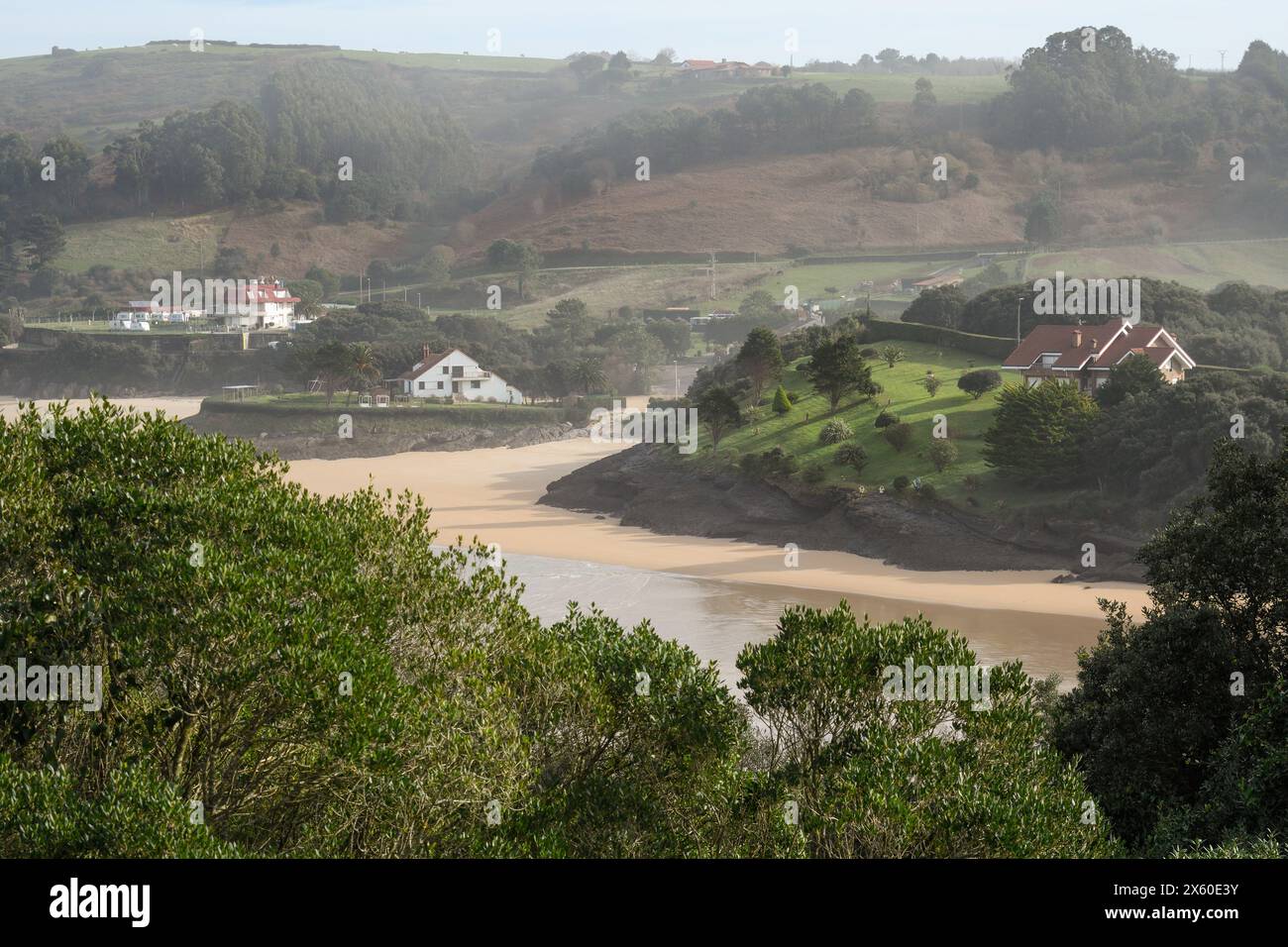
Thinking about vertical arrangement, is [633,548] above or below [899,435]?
below

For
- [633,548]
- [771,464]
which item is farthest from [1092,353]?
[633,548]

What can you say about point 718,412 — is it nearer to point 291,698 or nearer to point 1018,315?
point 1018,315

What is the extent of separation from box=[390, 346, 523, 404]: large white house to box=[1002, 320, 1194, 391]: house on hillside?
144 ft

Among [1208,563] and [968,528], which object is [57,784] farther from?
[968,528]

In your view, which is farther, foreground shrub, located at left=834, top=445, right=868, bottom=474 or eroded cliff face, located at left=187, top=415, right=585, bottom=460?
eroded cliff face, located at left=187, top=415, right=585, bottom=460

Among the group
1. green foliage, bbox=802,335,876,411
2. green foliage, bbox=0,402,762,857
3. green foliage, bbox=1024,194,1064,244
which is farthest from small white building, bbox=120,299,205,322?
green foliage, bbox=0,402,762,857

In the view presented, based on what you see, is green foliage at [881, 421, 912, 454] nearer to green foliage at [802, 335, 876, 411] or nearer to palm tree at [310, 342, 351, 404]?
green foliage at [802, 335, 876, 411]

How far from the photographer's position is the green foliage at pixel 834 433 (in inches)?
2202

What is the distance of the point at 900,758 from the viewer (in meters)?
13.1

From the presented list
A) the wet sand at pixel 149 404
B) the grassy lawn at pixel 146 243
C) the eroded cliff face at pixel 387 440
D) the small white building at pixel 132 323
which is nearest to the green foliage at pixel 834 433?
the eroded cliff face at pixel 387 440

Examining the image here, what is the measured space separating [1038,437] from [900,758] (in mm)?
38333

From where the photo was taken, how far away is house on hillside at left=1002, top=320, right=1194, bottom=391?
57719 millimetres

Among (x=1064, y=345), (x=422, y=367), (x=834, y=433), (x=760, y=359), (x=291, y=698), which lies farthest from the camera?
(x=422, y=367)
